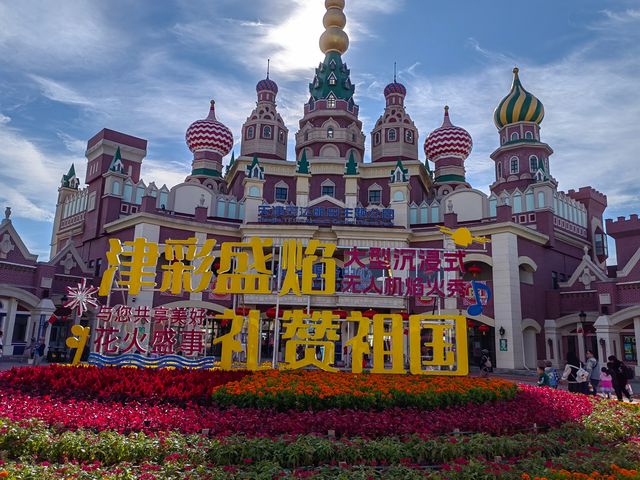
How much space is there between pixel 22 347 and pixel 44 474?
2501 centimetres

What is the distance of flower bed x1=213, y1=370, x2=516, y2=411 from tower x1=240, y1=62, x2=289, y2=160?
31.4 meters

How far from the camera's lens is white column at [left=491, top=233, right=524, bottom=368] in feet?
94.6

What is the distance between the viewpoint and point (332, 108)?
1747 inches

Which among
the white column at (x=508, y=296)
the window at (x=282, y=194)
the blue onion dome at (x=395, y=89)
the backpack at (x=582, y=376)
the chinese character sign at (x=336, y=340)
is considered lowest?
the backpack at (x=582, y=376)

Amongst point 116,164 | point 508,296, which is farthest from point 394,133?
point 116,164

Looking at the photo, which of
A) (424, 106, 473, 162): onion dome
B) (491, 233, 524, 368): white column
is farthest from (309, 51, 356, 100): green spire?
(491, 233, 524, 368): white column

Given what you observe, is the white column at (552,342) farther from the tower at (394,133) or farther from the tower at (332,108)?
the tower at (332,108)

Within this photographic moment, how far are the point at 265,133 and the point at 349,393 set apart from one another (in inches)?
1367

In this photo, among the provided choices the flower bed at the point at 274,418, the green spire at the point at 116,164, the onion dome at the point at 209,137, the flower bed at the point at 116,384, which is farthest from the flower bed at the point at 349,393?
the onion dome at the point at 209,137

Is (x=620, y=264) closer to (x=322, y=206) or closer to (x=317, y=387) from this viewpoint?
(x=322, y=206)

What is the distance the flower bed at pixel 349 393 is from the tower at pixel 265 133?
3135 centimetres

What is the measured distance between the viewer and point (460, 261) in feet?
62.7

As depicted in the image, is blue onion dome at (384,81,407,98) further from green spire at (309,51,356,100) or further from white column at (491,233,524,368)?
white column at (491,233,524,368)

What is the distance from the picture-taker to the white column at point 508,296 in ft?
94.6
